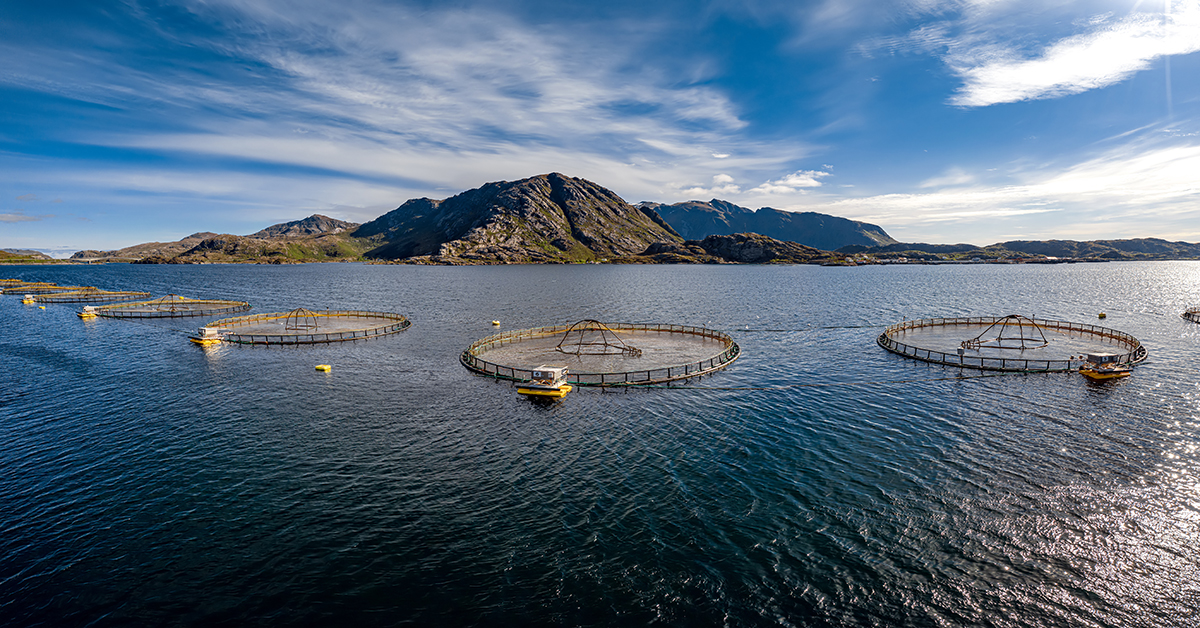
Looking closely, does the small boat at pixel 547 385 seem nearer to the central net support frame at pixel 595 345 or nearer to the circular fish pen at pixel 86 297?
the central net support frame at pixel 595 345

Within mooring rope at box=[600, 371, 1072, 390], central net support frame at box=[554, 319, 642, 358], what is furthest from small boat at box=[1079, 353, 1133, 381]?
central net support frame at box=[554, 319, 642, 358]

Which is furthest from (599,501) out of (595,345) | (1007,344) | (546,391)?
(1007,344)

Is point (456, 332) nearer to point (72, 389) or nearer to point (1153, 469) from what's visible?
point (72, 389)

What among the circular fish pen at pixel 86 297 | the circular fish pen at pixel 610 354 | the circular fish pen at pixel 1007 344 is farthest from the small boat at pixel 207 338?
the circular fish pen at pixel 1007 344

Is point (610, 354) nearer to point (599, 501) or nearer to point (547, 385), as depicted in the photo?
point (547, 385)

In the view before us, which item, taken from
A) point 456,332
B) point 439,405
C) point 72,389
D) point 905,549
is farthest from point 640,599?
point 456,332

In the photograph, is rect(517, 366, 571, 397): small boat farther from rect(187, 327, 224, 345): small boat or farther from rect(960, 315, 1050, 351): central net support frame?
rect(187, 327, 224, 345): small boat
